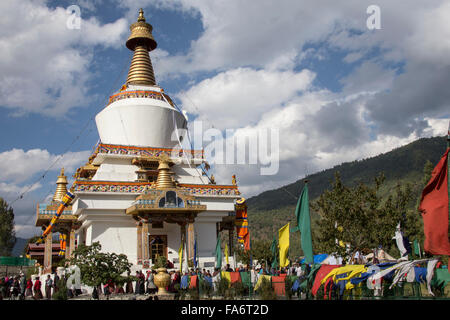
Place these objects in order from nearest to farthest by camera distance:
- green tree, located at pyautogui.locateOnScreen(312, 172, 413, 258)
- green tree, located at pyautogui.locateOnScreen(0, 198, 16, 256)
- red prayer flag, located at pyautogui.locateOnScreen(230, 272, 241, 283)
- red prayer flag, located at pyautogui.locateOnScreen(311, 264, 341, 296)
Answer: red prayer flag, located at pyautogui.locateOnScreen(311, 264, 341, 296) < red prayer flag, located at pyautogui.locateOnScreen(230, 272, 241, 283) < green tree, located at pyautogui.locateOnScreen(312, 172, 413, 258) < green tree, located at pyautogui.locateOnScreen(0, 198, 16, 256)

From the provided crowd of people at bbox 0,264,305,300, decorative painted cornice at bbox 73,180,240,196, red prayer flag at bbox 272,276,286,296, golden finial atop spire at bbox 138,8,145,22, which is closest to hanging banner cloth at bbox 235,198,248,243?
decorative painted cornice at bbox 73,180,240,196

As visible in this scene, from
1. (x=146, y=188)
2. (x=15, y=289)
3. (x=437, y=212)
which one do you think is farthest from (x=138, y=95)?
(x=437, y=212)

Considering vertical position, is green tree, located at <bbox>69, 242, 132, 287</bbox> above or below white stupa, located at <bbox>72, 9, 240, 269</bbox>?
below

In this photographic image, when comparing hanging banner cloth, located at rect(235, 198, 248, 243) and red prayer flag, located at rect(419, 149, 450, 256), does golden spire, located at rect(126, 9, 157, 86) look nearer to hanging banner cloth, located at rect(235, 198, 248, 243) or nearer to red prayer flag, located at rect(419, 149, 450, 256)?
hanging banner cloth, located at rect(235, 198, 248, 243)

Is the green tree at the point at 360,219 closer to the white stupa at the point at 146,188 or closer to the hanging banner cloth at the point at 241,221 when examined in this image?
the white stupa at the point at 146,188

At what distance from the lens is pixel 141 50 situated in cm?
3441

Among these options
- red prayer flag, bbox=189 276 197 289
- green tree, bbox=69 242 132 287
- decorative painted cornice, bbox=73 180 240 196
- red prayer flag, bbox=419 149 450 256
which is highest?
decorative painted cornice, bbox=73 180 240 196

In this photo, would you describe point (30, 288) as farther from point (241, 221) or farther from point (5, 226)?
point (5, 226)

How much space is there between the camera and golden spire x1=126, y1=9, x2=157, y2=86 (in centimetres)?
3334

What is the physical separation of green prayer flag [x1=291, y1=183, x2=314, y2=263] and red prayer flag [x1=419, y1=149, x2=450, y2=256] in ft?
13.3

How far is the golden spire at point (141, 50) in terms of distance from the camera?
3334 cm

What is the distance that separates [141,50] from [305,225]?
25368mm
